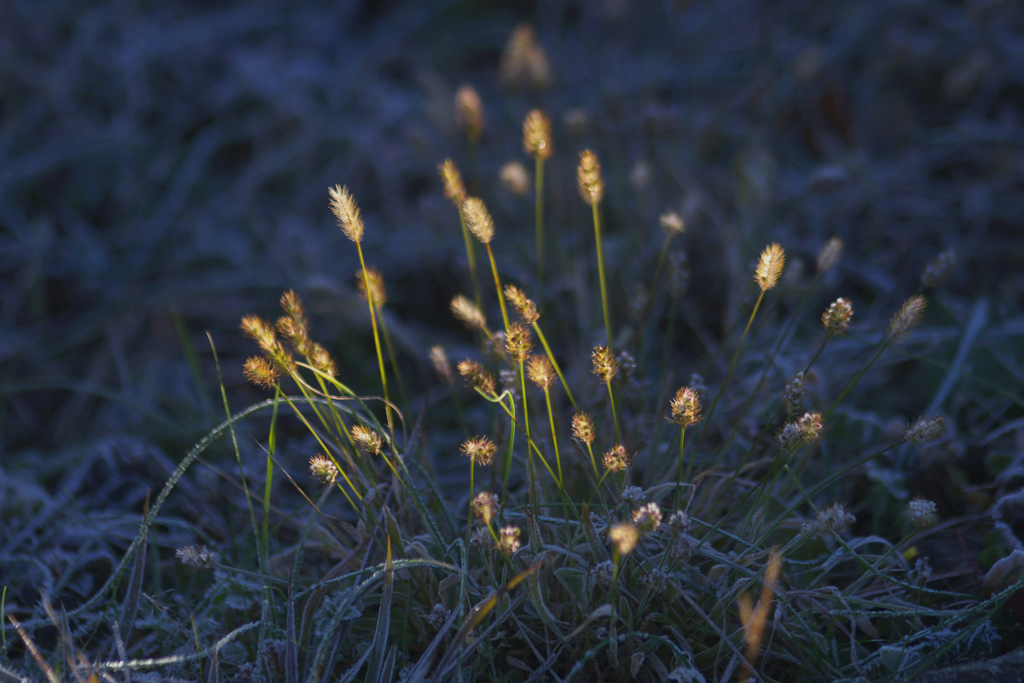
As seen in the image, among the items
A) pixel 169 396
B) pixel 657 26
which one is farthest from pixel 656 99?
pixel 169 396

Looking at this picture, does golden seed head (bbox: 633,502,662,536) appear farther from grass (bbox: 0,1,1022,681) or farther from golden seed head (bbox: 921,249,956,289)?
golden seed head (bbox: 921,249,956,289)

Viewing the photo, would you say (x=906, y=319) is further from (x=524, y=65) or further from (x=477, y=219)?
(x=524, y=65)


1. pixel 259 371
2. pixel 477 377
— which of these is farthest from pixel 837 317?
pixel 259 371

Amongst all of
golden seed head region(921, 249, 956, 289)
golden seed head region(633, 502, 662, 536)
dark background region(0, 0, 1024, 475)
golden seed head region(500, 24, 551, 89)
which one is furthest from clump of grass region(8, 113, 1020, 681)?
golden seed head region(500, 24, 551, 89)

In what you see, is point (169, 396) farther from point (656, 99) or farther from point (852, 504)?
point (656, 99)

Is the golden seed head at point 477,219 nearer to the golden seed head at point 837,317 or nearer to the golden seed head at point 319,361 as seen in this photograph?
the golden seed head at point 319,361

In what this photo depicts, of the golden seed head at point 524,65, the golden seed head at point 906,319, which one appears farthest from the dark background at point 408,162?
the golden seed head at point 906,319
